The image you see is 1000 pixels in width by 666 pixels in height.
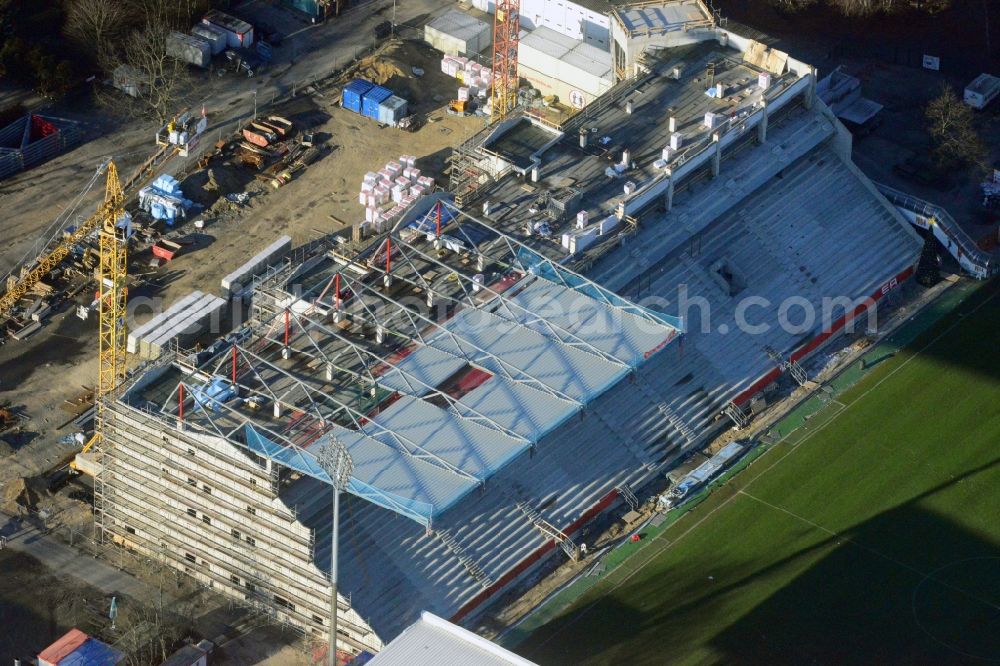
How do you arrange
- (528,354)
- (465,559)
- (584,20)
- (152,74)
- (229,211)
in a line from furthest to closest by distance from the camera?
1. (584,20)
2. (152,74)
3. (229,211)
4. (528,354)
5. (465,559)

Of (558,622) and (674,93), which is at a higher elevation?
(674,93)

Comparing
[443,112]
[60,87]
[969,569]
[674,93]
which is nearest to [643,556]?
[969,569]

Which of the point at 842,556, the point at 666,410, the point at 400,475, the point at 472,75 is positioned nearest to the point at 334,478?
the point at 400,475

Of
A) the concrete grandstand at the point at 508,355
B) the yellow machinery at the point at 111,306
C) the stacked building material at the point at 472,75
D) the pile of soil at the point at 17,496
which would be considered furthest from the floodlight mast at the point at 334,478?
the stacked building material at the point at 472,75

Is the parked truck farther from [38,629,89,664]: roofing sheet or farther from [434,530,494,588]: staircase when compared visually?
[38,629,89,664]: roofing sheet

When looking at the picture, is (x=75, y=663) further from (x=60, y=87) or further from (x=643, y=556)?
(x=60, y=87)

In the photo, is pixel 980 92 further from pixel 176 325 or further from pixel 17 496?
pixel 17 496

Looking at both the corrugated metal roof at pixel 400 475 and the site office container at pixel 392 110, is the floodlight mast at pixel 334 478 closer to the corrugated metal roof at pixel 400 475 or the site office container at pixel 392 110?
the corrugated metal roof at pixel 400 475
